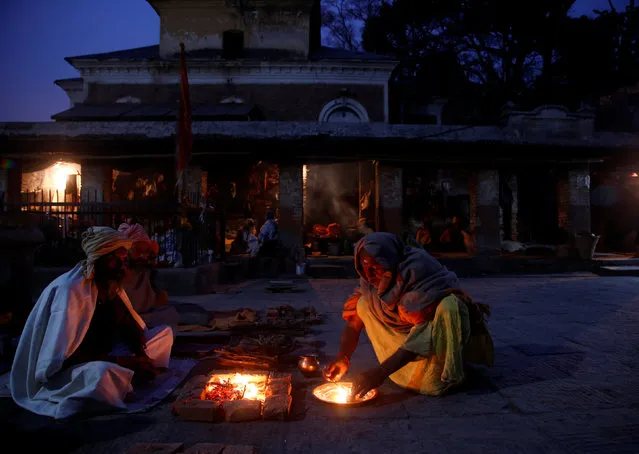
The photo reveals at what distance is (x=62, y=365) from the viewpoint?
3.06m

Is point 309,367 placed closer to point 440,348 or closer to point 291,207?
point 440,348

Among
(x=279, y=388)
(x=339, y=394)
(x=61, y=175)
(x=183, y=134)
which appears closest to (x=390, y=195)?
(x=183, y=134)

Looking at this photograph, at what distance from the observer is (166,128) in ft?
44.6

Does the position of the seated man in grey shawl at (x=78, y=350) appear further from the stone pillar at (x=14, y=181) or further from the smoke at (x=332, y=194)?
the smoke at (x=332, y=194)

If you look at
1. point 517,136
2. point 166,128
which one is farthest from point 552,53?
point 166,128

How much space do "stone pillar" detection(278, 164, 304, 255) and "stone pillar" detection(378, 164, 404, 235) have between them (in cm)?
250

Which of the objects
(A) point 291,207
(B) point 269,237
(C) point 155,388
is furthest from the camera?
(A) point 291,207

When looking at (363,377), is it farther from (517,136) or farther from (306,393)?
(517,136)

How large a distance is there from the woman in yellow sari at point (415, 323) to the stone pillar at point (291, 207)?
9.73 m

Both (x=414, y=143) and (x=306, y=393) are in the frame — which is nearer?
(x=306, y=393)

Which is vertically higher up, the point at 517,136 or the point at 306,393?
the point at 517,136

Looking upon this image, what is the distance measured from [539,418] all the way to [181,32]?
20.9m

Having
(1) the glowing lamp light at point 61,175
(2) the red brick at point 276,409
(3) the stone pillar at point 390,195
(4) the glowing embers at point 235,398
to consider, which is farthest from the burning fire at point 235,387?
(1) the glowing lamp light at point 61,175

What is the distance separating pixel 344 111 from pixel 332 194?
3582mm
